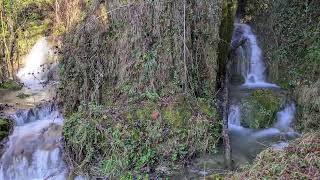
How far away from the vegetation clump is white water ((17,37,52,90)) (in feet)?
14.0

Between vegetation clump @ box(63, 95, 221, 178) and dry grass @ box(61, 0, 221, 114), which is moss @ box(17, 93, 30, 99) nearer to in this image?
dry grass @ box(61, 0, 221, 114)

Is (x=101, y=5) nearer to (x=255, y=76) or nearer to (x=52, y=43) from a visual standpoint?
(x=52, y=43)

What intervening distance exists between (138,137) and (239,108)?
3014 millimetres

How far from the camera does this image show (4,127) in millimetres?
8164

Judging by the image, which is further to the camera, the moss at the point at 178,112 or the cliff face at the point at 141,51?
the cliff face at the point at 141,51

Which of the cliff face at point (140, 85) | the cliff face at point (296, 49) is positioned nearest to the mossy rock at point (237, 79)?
the cliff face at point (296, 49)

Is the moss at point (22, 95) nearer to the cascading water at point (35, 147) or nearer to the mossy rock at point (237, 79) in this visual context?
the cascading water at point (35, 147)

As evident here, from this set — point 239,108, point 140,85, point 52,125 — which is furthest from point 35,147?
point 239,108

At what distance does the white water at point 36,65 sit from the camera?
38.4 ft

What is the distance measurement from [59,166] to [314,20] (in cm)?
719

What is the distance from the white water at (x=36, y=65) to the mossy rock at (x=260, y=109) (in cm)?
581

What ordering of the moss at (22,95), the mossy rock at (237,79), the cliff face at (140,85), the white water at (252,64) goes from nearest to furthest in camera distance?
1. the cliff face at (140,85)
2. the moss at (22,95)
3. the mossy rock at (237,79)
4. the white water at (252,64)

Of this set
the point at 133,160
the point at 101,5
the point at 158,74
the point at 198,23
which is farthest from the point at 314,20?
the point at 133,160

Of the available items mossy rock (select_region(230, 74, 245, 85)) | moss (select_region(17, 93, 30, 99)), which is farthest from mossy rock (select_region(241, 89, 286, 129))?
moss (select_region(17, 93, 30, 99))
